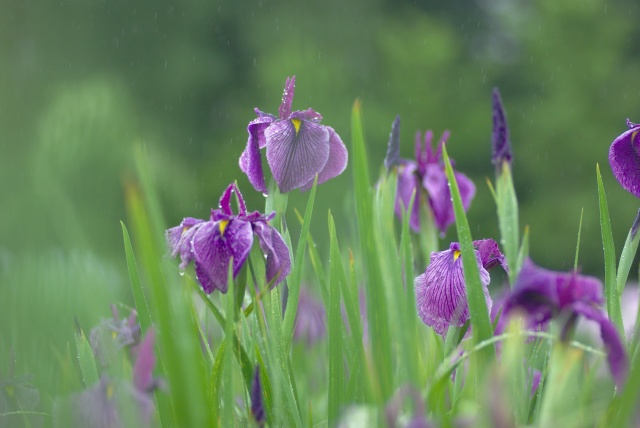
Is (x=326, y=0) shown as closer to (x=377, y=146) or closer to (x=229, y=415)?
(x=377, y=146)

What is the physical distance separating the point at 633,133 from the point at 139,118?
838 centimetres

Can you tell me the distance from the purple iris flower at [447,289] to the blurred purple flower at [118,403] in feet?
1.43

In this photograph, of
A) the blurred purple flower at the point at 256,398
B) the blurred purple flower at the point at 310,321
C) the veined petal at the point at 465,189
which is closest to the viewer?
the blurred purple flower at the point at 256,398

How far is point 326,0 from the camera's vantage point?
1101 cm

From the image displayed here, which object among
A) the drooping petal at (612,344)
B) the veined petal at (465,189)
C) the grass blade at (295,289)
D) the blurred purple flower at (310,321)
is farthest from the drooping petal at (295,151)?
the blurred purple flower at (310,321)

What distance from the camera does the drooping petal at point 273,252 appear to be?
3.48ft

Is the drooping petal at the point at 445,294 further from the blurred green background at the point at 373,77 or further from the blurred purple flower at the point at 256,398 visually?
the blurred green background at the point at 373,77

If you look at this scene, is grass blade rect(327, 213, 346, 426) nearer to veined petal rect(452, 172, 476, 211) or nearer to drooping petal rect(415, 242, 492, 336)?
drooping petal rect(415, 242, 492, 336)

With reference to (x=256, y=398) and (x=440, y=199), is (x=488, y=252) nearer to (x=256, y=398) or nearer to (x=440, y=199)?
(x=256, y=398)

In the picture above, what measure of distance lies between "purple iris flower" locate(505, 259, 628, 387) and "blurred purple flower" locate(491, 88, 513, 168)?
37.5 inches

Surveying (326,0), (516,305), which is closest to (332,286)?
(516,305)

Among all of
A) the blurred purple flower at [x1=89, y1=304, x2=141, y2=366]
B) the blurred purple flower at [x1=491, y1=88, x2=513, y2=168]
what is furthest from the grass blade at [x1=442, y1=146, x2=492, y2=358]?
the blurred purple flower at [x1=491, y1=88, x2=513, y2=168]

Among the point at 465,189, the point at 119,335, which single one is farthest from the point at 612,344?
the point at 465,189

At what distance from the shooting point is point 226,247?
1.04 meters
